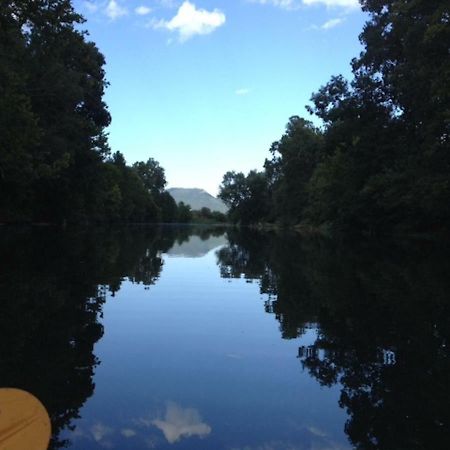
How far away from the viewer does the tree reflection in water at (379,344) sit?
15.1 feet

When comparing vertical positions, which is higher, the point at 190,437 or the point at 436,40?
the point at 436,40

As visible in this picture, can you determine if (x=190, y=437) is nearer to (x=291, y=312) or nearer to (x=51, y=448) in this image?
(x=51, y=448)

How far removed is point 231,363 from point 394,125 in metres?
Result: 32.9

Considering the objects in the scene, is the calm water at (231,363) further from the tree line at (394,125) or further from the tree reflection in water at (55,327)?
the tree line at (394,125)

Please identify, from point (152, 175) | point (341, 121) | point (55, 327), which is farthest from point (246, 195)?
point (55, 327)

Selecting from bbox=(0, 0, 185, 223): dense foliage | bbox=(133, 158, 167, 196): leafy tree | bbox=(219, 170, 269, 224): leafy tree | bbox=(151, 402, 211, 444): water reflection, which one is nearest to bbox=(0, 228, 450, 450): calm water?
bbox=(151, 402, 211, 444): water reflection

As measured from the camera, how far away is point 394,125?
119 feet

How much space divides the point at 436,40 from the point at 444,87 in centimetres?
383

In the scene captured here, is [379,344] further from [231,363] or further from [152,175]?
[152,175]

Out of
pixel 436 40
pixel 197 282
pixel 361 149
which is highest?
pixel 436 40

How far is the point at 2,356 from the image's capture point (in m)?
6.02

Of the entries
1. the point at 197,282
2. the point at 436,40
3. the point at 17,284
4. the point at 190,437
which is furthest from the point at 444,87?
the point at 190,437

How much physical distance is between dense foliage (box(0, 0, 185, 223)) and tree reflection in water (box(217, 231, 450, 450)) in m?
12.8

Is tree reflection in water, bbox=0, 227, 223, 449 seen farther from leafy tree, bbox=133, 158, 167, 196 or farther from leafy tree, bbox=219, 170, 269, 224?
leafy tree, bbox=133, 158, 167, 196
